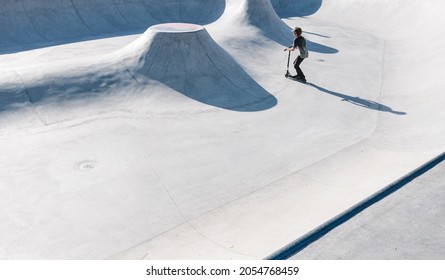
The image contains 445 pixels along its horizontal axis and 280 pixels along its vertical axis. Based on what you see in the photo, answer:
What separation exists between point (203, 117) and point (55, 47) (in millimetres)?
11525

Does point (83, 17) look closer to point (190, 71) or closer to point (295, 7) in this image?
point (190, 71)

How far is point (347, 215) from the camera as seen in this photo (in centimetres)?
446

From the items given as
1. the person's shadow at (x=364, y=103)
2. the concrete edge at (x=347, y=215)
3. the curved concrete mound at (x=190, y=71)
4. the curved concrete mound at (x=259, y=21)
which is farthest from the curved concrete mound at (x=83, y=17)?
the concrete edge at (x=347, y=215)

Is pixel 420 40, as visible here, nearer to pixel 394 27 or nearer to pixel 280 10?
pixel 394 27

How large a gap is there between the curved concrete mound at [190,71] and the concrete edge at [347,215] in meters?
5.83

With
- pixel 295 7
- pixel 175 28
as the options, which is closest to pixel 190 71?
pixel 175 28

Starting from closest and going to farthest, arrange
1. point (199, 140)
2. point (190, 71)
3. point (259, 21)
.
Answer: point (199, 140), point (190, 71), point (259, 21)

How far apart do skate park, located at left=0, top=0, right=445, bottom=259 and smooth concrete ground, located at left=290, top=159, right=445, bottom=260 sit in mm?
152

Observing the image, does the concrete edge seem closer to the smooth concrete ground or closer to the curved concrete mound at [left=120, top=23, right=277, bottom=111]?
the smooth concrete ground

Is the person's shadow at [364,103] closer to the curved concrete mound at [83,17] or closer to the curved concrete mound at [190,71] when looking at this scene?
the curved concrete mound at [190,71]

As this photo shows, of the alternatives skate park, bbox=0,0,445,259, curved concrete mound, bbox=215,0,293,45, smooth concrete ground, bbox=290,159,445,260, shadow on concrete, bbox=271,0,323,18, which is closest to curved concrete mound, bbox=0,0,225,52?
skate park, bbox=0,0,445,259

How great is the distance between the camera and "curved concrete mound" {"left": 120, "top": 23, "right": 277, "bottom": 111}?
1114 cm

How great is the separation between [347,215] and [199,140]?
494 centimetres
